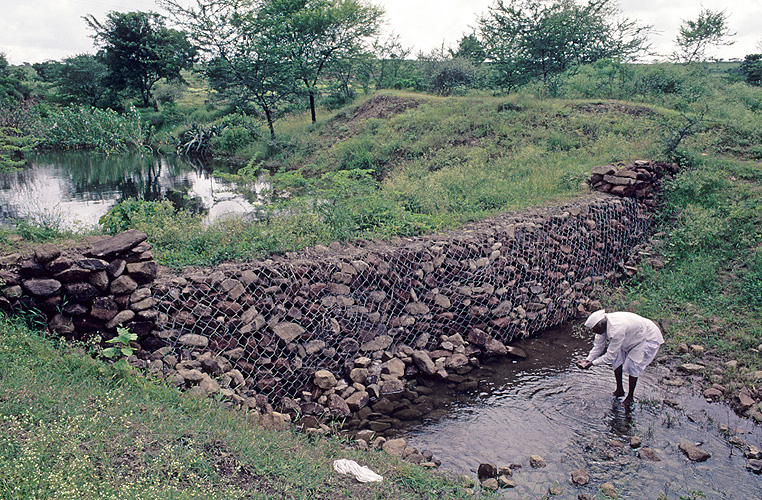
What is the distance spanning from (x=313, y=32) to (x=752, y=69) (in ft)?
67.6

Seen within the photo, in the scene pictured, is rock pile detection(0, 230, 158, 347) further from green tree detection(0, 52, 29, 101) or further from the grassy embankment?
green tree detection(0, 52, 29, 101)

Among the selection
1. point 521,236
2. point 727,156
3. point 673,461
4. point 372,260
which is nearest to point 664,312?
point 521,236

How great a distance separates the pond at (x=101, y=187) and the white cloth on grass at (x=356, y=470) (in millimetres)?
4463

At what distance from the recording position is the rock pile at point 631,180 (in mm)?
8680

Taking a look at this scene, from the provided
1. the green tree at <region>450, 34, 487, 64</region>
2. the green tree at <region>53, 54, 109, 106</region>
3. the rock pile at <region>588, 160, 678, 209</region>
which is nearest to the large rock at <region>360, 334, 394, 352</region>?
the rock pile at <region>588, 160, 678, 209</region>

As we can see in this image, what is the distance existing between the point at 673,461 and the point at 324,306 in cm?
344

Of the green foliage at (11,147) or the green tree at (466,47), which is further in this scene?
the green tree at (466,47)

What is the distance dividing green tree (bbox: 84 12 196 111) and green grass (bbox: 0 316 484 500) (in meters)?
28.0

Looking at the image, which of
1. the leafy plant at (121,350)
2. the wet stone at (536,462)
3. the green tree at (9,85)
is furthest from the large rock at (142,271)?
the green tree at (9,85)

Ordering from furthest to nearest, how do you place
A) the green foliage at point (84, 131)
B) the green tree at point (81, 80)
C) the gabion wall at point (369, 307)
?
the green tree at point (81, 80) → the green foliage at point (84, 131) → the gabion wall at point (369, 307)

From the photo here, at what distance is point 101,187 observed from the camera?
1256cm

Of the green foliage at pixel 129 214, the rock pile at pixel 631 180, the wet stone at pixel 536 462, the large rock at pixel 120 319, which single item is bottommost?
the wet stone at pixel 536 462

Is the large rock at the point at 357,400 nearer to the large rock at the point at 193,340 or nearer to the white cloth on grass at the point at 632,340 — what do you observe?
the large rock at the point at 193,340

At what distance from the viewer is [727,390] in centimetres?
522
